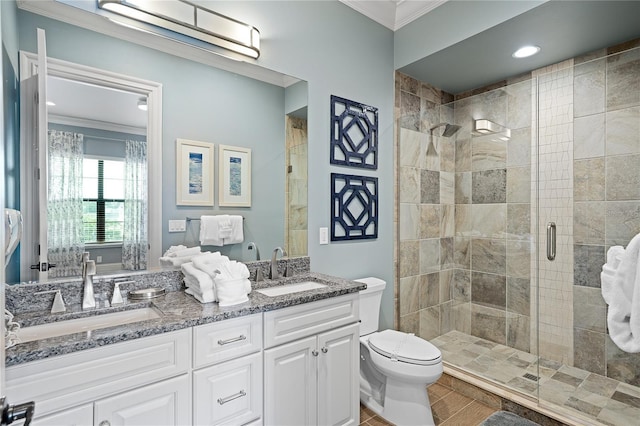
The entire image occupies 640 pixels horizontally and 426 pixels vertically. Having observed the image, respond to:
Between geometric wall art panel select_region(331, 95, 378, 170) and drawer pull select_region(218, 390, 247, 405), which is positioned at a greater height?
geometric wall art panel select_region(331, 95, 378, 170)

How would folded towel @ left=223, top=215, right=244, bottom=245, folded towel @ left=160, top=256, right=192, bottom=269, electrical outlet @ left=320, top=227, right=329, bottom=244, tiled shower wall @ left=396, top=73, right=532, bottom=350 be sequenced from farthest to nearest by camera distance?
tiled shower wall @ left=396, top=73, right=532, bottom=350, electrical outlet @ left=320, top=227, right=329, bottom=244, folded towel @ left=223, top=215, right=244, bottom=245, folded towel @ left=160, top=256, right=192, bottom=269

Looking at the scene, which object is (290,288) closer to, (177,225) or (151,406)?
(177,225)

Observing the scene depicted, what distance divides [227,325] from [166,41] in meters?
1.46

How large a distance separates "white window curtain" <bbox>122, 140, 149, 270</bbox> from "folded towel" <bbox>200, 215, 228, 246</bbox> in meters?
0.28

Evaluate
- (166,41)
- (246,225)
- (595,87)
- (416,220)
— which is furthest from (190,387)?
(595,87)

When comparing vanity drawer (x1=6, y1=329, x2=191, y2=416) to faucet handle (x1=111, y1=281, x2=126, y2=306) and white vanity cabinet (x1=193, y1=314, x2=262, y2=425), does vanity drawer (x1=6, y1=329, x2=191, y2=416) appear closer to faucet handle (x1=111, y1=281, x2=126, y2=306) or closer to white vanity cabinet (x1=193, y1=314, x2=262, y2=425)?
white vanity cabinet (x1=193, y1=314, x2=262, y2=425)

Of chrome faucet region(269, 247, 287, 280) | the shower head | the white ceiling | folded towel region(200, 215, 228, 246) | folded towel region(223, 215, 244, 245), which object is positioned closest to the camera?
folded towel region(200, 215, 228, 246)

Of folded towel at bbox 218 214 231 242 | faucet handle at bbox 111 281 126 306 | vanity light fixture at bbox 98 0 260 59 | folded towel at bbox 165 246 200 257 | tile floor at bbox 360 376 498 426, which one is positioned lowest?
tile floor at bbox 360 376 498 426

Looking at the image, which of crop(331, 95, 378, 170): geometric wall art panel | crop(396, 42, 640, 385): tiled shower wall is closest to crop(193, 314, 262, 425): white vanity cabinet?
crop(331, 95, 378, 170): geometric wall art panel

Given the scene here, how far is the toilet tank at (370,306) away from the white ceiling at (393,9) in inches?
81.3

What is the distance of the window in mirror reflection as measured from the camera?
1516 mm

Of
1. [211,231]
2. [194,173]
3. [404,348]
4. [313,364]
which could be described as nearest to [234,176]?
[194,173]

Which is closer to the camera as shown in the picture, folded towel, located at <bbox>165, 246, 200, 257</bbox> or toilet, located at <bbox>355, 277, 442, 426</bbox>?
folded towel, located at <bbox>165, 246, 200, 257</bbox>

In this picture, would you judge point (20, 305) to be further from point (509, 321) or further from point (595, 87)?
point (595, 87)
